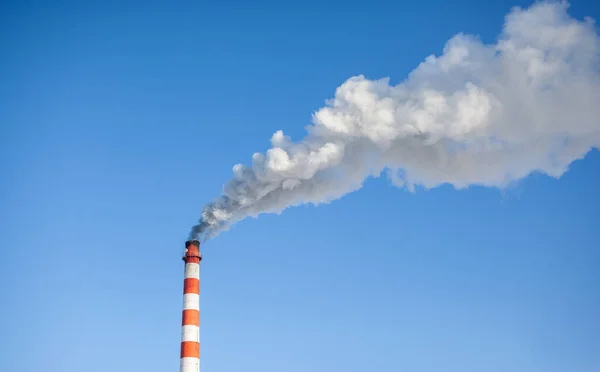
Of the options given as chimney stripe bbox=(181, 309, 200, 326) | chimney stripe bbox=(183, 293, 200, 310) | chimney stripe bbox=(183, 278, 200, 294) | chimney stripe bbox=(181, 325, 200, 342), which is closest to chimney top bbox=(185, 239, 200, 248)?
chimney stripe bbox=(183, 278, 200, 294)

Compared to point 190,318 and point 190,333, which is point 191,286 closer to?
point 190,318

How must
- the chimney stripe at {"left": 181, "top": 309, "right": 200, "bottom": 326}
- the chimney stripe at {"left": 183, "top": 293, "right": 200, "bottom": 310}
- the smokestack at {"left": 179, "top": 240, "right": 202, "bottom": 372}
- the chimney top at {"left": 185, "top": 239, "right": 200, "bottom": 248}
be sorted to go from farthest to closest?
1. the chimney top at {"left": 185, "top": 239, "right": 200, "bottom": 248}
2. the chimney stripe at {"left": 183, "top": 293, "right": 200, "bottom": 310}
3. the chimney stripe at {"left": 181, "top": 309, "right": 200, "bottom": 326}
4. the smokestack at {"left": 179, "top": 240, "right": 202, "bottom": 372}

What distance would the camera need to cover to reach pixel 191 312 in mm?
30000

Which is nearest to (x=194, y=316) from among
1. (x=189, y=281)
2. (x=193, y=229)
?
(x=189, y=281)

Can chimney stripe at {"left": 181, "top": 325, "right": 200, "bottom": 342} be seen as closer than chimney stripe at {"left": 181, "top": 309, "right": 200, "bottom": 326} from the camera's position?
Yes

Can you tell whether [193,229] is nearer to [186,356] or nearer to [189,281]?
[189,281]

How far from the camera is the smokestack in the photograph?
29.4 metres

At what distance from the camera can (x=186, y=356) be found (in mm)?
29312

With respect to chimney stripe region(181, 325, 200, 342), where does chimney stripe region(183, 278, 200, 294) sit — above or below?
above

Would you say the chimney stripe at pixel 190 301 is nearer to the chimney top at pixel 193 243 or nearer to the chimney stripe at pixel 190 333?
the chimney stripe at pixel 190 333

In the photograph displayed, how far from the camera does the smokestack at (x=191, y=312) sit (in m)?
29.4

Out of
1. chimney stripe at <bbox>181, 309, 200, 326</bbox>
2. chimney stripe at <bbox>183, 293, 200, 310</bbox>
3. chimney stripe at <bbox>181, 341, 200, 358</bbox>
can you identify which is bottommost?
chimney stripe at <bbox>181, 341, 200, 358</bbox>

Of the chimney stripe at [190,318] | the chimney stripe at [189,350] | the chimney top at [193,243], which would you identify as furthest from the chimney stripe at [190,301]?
the chimney top at [193,243]

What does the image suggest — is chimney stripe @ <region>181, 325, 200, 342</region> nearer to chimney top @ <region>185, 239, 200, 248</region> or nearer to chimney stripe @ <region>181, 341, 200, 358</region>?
chimney stripe @ <region>181, 341, 200, 358</region>
